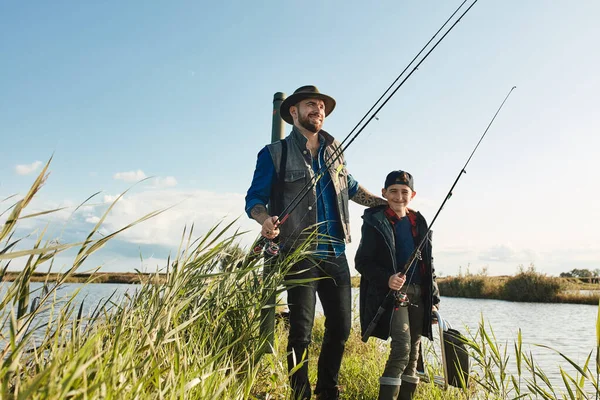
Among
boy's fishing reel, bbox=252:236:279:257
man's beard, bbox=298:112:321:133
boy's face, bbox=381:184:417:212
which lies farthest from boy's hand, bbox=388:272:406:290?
man's beard, bbox=298:112:321:133

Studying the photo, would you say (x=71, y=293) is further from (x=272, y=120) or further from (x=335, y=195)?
(x=272, y=120)

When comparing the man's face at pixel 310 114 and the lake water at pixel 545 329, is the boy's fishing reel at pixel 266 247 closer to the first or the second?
the man's face at pixel 310 114

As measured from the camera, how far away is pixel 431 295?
349cm

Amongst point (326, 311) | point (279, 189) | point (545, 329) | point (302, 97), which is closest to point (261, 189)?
point (279, 189)

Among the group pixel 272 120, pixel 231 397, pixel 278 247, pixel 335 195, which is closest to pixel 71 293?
pixel 231 397

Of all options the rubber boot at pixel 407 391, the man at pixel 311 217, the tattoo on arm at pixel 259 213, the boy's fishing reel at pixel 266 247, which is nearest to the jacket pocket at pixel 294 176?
the man at pixel 311 217

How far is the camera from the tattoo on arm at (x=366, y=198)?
150 inches

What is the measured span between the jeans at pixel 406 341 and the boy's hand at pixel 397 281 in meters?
0.20

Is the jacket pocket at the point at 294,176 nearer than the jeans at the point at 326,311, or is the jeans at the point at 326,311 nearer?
the jeans at the point at 326,311

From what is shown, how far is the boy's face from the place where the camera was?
369 cm

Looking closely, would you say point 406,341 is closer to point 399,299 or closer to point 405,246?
point 399,299

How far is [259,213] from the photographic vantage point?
314cm

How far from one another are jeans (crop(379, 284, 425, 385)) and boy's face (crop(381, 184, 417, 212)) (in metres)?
0.64

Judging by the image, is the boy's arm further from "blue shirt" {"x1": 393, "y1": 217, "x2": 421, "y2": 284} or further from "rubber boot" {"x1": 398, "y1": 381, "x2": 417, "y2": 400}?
"rubber boot" {"x1": 398, "y1": 381, "x2": 417, "y2": 400}
